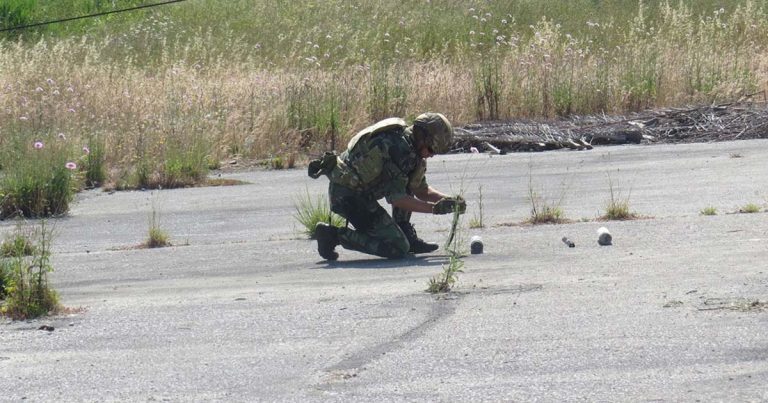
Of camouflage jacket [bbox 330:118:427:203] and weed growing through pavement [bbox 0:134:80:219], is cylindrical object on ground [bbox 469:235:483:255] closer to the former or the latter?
camouflage jacket [bbox 330:118:427:203]

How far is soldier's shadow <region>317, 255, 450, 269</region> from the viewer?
9539 millimetres

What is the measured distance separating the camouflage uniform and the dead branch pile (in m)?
8.35

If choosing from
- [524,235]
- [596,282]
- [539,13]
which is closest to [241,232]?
[524,235]

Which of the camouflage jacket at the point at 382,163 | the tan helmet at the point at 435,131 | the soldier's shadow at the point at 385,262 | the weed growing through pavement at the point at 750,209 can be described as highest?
the tan helmet at the point at 435,131

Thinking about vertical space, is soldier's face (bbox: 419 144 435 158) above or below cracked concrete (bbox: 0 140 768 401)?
above

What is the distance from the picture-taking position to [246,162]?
18391 millimetres

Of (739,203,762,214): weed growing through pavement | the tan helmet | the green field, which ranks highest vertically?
the green field

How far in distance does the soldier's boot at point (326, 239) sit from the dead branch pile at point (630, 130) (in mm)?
8360

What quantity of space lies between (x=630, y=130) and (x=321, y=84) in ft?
17.1

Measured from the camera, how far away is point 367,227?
9.83 meters

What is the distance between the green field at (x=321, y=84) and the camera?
59.5ft

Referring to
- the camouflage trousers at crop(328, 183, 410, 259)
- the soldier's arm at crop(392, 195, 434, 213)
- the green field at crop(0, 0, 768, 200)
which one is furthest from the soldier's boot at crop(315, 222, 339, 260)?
the green field at crop(0, 0, 768, 200)

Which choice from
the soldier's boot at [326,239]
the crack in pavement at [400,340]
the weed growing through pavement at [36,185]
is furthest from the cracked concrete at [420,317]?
the weed growing through pavement at [36,185]

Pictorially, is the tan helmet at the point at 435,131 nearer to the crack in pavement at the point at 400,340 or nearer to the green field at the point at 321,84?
the crack in pavement at the point at 400,340
